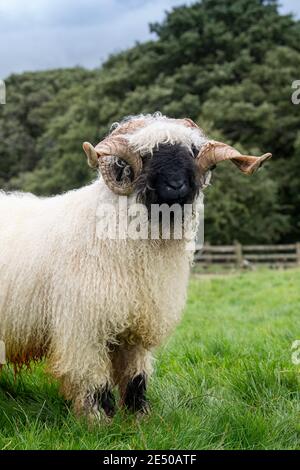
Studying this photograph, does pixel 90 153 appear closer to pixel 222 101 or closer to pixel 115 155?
pixel 115 155

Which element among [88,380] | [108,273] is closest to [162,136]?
[108,273]

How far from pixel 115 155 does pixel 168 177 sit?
0.42 meters

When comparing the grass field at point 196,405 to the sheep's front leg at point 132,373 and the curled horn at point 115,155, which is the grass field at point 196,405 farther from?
the curled horn at point 115,155

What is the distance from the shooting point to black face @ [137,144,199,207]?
12.8ft

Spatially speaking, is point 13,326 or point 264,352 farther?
point 264,352

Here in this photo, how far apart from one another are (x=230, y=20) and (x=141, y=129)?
3270 cm

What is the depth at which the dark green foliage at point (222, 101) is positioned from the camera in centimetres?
2830

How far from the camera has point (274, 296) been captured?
1217cm

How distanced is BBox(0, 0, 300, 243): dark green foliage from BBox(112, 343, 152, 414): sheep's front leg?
21.8 metres

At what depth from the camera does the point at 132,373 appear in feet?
15.0

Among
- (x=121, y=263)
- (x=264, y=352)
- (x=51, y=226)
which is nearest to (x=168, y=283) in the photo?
(x=121, y=263)

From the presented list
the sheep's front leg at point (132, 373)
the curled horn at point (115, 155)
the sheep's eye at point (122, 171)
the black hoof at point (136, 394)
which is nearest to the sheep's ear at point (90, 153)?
the curled horn at point (115, 155)

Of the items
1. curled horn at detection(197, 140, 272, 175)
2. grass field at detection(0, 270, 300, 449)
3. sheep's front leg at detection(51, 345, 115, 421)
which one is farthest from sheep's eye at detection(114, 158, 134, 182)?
grass field at detection(0, 270, 300, 449)
